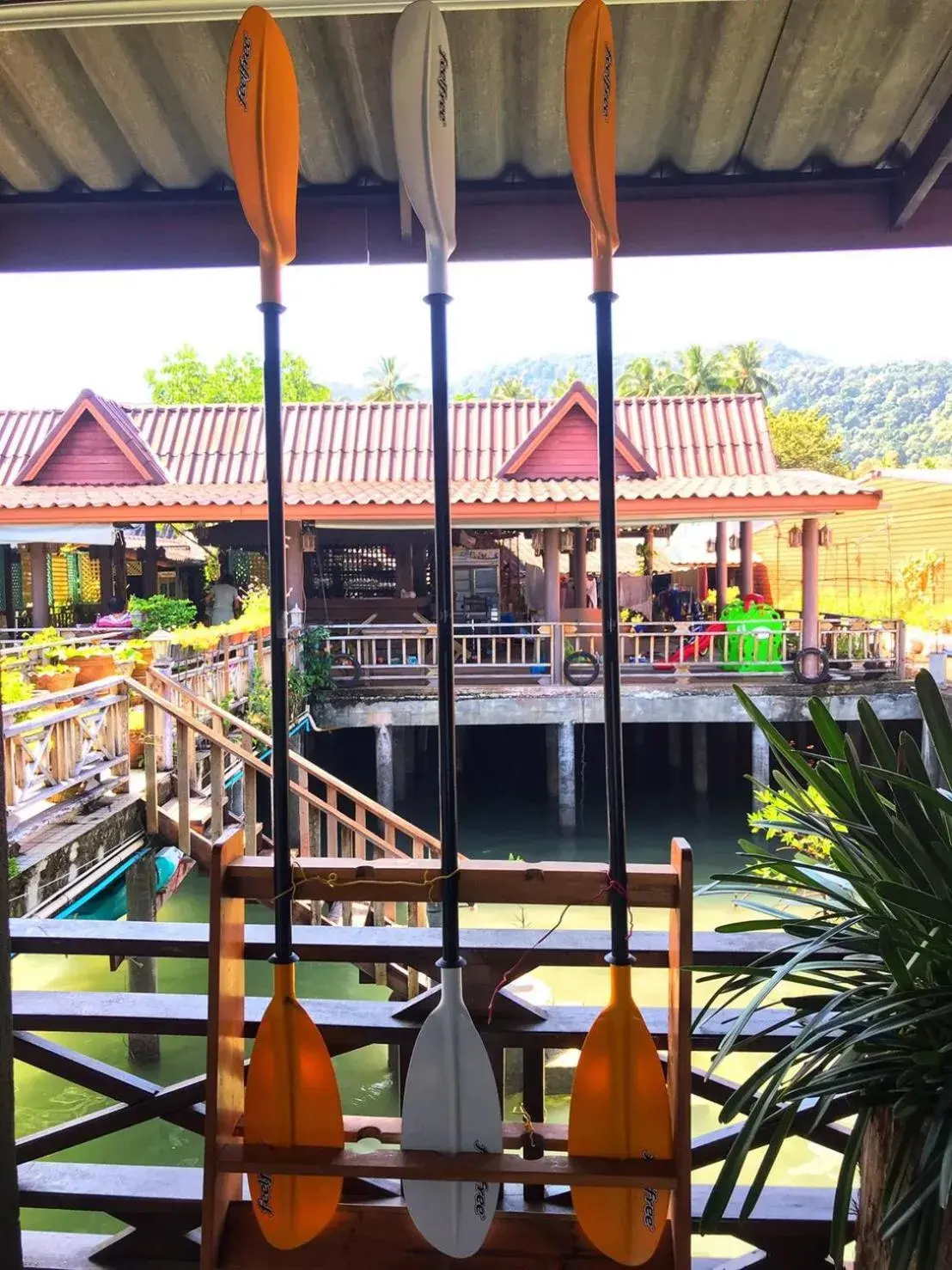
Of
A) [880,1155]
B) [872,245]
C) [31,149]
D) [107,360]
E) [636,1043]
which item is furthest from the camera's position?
[107,360]

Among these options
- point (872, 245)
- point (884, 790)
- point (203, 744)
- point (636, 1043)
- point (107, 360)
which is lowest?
point (203, 744)

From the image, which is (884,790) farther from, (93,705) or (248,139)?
(93,705)

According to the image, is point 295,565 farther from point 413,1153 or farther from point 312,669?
point 413,1153

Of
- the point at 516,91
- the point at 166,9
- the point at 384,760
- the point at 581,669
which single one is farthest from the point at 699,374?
the point at 166,9

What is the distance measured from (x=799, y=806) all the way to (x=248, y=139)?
1220 mm

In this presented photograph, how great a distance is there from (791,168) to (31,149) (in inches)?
64.0

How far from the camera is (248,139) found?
1.24m

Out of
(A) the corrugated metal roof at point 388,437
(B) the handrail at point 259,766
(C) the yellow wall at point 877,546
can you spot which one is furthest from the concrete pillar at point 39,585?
(C) the yellow wall at point 877,546

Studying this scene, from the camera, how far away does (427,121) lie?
4.11 feet

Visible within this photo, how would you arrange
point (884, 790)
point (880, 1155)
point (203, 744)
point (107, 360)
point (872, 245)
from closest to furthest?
point (880, 1155)
point (884, 790)
point (872, 245)
point (203, 744)
point (107, 360)

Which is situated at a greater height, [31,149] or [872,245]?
[31,149]

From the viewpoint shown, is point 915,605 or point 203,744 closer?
point 203,744

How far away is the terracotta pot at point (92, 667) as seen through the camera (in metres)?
5.16

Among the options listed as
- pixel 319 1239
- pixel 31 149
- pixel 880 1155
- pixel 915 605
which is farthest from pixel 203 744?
pixel 915 605
